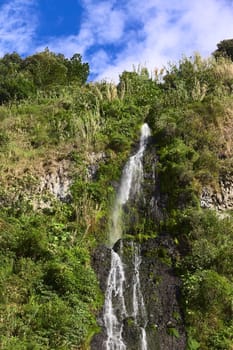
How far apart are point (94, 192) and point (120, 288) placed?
12.9 feet

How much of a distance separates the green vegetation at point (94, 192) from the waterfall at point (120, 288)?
1.06 ft

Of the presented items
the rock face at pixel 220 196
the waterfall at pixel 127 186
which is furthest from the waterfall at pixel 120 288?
the rock face at pixel 220 196

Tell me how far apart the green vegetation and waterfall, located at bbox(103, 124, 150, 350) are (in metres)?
0.32

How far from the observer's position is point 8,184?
1705cm

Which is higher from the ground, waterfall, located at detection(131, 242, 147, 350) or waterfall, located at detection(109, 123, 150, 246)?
waterfall, located at detection(109, 123, 150, 246)

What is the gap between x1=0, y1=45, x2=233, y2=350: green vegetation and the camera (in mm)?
12305

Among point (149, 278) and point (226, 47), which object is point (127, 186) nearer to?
point (149, 278)

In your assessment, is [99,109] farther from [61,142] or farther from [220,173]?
[220,173]

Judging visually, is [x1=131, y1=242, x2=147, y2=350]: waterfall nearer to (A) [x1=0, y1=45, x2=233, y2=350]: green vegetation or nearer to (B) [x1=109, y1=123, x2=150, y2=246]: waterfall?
(A) [x1=0, y1=45, x2=233, y2=350]: green vegetation

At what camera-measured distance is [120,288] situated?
1342cm

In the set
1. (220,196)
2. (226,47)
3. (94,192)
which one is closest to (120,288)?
(94,192)

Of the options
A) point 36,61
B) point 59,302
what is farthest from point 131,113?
point 36,61

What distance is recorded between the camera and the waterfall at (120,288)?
1212cm

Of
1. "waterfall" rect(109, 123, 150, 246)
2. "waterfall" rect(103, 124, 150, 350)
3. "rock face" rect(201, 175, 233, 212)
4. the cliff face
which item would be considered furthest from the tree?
the cliff face
